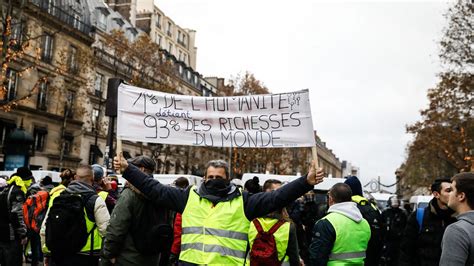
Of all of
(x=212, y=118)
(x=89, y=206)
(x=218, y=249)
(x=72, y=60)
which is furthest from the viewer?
(x=72, y=60)

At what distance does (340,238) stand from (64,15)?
3488 cm

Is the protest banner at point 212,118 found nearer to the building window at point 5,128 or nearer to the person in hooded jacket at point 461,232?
the person in hooded jacket at point 461,232

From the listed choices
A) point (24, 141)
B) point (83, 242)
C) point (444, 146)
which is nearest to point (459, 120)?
point (444, 146)

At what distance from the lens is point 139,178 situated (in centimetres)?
456

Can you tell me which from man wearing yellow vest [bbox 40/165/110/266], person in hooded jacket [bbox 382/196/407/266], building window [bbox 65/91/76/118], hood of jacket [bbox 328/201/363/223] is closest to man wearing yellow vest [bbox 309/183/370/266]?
hood of jacket [bbox 328/201/363/223]

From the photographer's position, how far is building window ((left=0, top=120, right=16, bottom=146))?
30344mm

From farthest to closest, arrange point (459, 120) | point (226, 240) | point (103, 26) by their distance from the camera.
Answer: point (103, 26)
point (459, 120)
point (226, 240)

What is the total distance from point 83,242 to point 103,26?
41.2 m

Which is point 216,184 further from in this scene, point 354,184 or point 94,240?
point 354,184

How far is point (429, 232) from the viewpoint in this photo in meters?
5.62

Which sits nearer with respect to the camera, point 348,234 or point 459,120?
point 348,234

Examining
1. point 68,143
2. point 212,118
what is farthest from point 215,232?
point 68,143

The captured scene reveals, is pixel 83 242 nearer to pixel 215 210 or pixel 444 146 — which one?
pixel 215 210

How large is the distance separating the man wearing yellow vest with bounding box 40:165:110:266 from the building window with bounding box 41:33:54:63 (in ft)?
102
